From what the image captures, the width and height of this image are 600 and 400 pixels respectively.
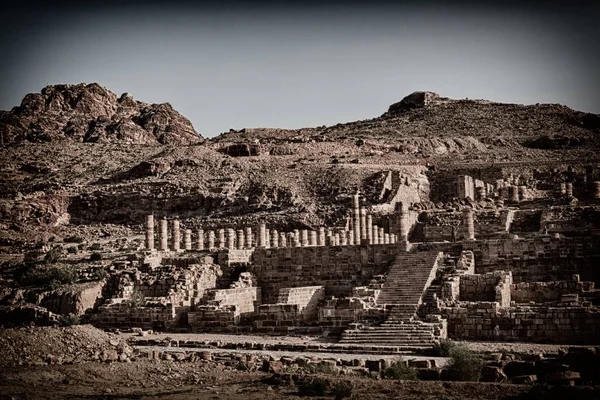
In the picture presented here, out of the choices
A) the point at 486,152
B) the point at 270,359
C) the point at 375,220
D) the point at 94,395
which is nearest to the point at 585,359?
the point at 270,359

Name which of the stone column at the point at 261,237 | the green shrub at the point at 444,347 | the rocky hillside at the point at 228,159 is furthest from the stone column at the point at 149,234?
the green shrub at the point at 444,347

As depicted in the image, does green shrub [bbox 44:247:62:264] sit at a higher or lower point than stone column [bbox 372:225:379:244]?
lower

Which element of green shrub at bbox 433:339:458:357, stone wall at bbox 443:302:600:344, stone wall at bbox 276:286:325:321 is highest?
stone wall at bbox 276:286:325:321

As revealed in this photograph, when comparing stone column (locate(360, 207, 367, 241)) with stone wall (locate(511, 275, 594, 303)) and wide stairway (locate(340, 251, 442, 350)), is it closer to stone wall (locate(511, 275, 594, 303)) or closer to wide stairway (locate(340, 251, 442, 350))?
wide stairway (locate(340, 251, 442, 350))

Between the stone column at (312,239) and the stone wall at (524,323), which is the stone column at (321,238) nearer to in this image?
the stone column at (312,239)

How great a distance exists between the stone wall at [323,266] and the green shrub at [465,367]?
34.8 ft

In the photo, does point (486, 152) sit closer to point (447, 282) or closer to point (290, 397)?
point (447, 282)

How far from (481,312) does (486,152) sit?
170 ft

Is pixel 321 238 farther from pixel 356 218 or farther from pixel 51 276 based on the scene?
pixel 51 276

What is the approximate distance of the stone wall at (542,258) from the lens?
2958cm

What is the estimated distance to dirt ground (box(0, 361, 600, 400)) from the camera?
19.2 meters

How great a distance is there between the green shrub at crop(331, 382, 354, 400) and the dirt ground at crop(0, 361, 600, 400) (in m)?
0.11

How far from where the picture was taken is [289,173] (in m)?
66.4

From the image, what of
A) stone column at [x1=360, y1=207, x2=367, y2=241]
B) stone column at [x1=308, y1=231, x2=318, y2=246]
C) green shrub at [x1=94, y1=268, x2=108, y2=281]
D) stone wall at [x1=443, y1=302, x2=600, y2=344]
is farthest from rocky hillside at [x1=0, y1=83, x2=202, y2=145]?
stone wall at [x1=443, y1=302, x2=600, y2=344]
